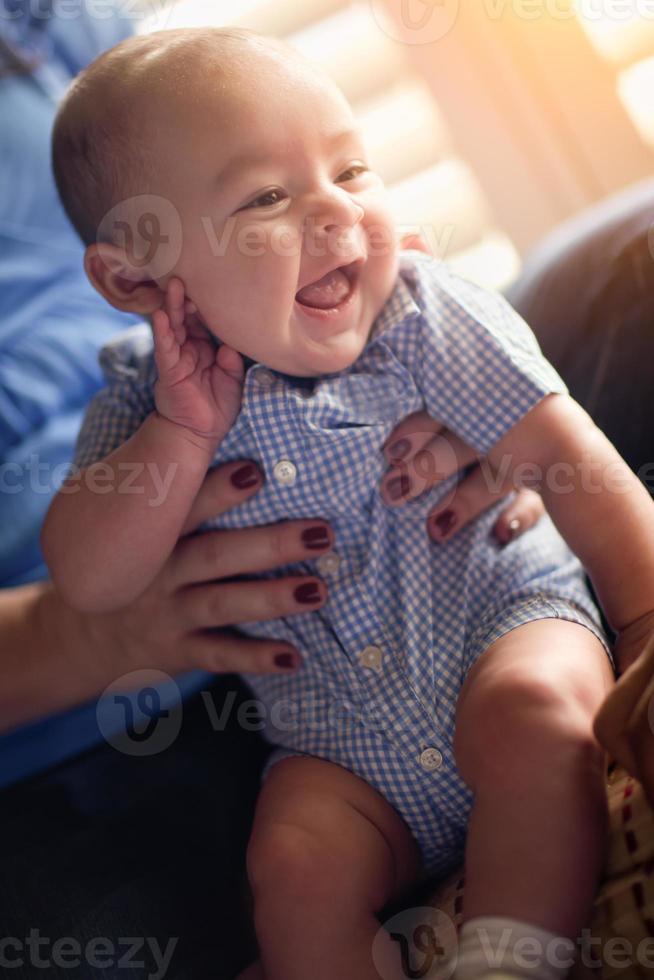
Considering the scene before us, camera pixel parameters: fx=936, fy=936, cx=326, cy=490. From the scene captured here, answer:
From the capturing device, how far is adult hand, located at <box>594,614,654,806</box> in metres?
0.62

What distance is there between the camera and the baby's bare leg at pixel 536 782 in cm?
65

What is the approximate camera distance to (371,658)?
949 mm

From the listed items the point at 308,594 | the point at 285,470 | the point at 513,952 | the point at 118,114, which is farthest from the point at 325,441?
the point at 513,952

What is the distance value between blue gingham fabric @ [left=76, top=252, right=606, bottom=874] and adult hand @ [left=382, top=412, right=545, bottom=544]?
0.01m

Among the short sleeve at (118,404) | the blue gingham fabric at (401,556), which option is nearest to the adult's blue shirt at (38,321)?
the short sleeve at (118,404)

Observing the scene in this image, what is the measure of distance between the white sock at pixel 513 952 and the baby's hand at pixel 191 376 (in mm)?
524

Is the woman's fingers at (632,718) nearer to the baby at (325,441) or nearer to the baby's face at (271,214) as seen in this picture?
the baby at (325,441)

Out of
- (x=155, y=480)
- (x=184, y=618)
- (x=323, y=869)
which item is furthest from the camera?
(x=184, y=618)

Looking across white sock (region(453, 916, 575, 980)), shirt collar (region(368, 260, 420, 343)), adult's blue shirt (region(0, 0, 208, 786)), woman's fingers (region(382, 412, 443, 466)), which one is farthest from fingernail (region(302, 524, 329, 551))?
white sock (region(453, 916, 575, 980))

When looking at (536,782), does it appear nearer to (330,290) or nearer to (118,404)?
(330,290)

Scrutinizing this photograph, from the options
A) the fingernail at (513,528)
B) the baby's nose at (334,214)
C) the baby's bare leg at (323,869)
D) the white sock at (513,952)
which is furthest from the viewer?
the fingernail at (513,528)

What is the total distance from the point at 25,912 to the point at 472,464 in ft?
2.11

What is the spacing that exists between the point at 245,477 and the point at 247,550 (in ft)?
0.25

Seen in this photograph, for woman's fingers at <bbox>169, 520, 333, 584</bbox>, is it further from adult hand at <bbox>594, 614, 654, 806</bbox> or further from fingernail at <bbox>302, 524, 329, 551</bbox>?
adult hand at <bbox>594, 614, 654, 806</bbox>
